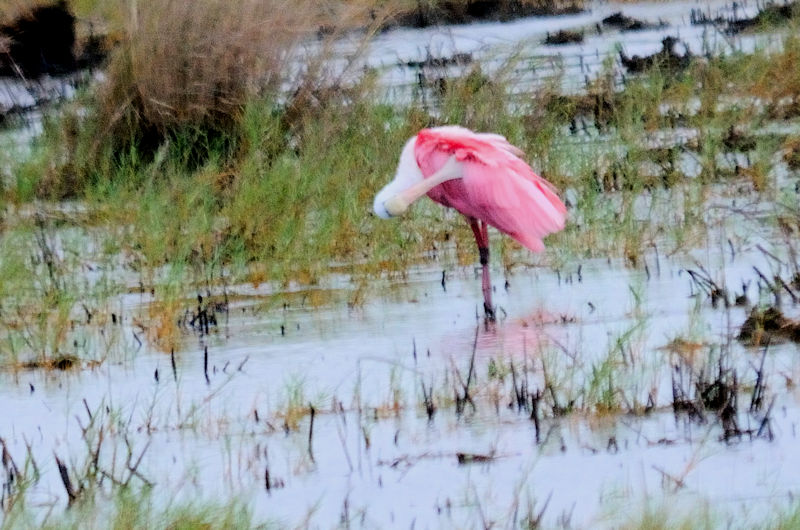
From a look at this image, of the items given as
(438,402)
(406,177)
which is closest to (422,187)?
(406,177)

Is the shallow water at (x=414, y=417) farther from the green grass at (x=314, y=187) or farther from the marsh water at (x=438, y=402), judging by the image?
the green grass at (x=314, y=187)

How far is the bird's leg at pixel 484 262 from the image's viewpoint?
6898 mm

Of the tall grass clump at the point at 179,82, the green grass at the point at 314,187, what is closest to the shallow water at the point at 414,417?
the green grass at the point at 314,187

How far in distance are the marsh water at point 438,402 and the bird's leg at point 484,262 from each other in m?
0.08

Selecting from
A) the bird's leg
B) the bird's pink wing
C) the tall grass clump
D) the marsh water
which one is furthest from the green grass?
the bird's pink wing

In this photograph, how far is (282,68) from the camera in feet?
33.8

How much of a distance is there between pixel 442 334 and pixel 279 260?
1.46 metres

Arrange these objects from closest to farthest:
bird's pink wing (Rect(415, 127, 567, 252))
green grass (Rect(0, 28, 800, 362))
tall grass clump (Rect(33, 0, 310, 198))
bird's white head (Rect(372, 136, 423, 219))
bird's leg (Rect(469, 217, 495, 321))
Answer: bird's leg (Rect(469, 217, 495, 321))
bird's pink wing (Rect(415, 127, 567, 252))
bird's white head (Rect(372, 136, 423, 219))
green grass (Rect(0, 28, 800, 362))
tall grass clump (Rect(33, 0, 310, 198))

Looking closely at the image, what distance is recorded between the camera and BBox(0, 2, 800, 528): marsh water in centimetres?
438

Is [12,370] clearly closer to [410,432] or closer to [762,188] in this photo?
[410,432]

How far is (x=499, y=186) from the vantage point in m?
7.33

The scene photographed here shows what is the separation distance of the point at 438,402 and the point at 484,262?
7.46 feet

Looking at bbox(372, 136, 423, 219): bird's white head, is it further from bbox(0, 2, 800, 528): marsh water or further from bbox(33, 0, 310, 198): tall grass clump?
bbox(33, 0, 310, 198): tall grass clump

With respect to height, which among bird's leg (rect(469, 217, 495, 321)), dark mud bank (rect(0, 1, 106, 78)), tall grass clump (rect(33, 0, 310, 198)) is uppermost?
dark mud bank (rect(0, 1, 106, 78))
